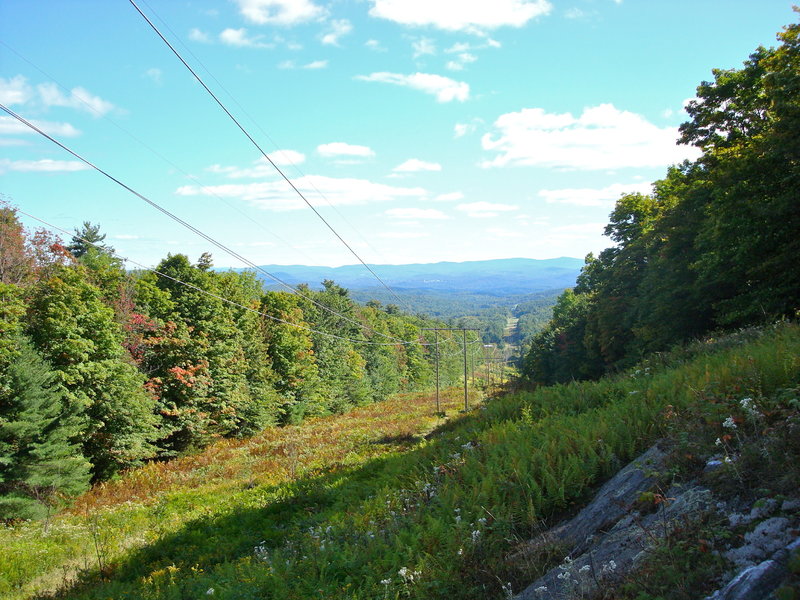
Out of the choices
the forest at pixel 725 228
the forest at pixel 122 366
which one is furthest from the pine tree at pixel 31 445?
the forest at pixel 725 228

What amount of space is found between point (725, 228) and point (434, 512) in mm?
17487

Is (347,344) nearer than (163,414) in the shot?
No

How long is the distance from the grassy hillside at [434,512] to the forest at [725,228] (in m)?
6.88

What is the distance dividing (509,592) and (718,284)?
22.5 meters

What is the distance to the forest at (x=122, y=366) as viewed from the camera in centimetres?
1919

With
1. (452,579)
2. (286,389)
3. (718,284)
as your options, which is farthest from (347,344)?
(452,579)

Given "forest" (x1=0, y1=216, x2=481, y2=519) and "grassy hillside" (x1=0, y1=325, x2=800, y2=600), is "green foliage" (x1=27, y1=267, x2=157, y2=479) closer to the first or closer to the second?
"forest" (x1=0, y1=216, x2=481, y2=519)

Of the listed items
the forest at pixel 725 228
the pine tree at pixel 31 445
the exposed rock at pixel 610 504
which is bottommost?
the pine tree at pixel 31 445

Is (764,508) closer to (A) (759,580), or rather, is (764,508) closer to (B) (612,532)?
(A) (759,580)

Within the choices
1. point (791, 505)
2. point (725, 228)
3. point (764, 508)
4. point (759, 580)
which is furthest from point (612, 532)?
point (725, 228)

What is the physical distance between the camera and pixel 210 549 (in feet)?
41.3

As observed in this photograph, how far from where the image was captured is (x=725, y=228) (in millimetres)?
18391

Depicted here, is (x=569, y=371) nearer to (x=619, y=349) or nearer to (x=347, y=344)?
(x=619, y=349)

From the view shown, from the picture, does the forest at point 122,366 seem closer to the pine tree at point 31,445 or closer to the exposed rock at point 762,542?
the pine tree at point 31,445
